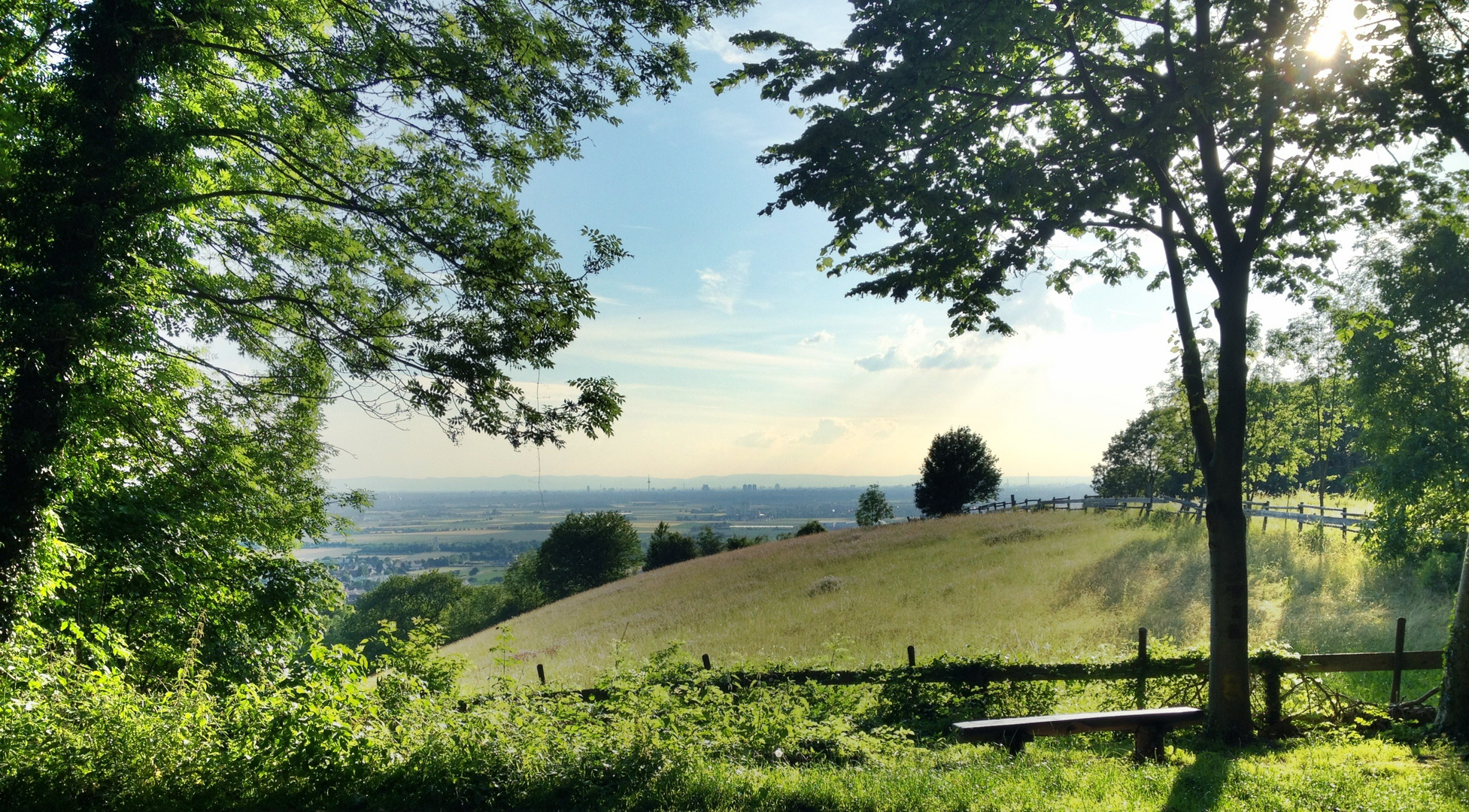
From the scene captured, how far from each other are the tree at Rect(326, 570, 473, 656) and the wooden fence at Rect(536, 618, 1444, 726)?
58649 millimetres

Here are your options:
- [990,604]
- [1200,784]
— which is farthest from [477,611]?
[1200,784]

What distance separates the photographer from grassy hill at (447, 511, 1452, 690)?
16.0 meters

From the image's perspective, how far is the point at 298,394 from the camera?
9625 millimetres

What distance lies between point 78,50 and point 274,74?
226 centimetres

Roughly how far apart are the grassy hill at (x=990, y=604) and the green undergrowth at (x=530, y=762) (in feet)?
9.43

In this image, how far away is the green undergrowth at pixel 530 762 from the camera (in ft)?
18.4

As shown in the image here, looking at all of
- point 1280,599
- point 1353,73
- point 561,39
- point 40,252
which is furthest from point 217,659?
point 1280,599

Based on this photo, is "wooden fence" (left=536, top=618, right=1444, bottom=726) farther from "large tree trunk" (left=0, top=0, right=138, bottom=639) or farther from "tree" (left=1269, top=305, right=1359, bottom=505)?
"tree" (left=1269, top=305, right=1359, bottom=505)

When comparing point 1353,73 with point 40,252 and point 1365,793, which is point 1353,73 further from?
point 40,252

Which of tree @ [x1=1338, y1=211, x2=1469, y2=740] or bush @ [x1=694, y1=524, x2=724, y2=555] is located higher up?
tree @ [x1=1338, y1=211, x2=1469, y2=740]

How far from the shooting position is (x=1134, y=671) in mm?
10078

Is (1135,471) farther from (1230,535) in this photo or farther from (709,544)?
(1230,535)

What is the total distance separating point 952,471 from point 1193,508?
28430 mm

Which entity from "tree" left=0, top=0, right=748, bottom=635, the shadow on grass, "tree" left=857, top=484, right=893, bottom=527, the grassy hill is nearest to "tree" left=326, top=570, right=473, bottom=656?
the grassy hill
